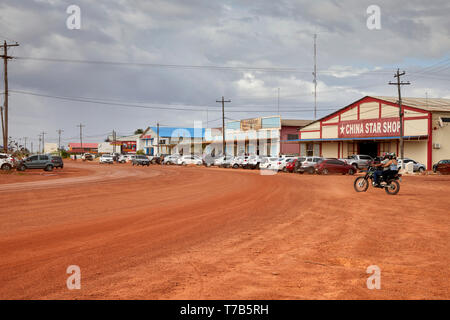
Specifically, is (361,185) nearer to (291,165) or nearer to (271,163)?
(291,165)

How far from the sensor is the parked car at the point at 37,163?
38875 mm

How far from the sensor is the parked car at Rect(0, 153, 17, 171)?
3831 centimetres

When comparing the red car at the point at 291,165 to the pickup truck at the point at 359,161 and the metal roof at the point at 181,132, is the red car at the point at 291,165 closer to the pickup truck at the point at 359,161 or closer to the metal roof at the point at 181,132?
the pickup truck at the point at 359,161

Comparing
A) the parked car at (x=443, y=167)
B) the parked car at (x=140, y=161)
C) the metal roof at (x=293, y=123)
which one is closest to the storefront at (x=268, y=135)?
the metal roof at (x=293, y=123)

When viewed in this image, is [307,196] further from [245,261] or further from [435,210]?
[245,261]

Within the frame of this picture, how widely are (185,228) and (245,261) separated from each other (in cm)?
304

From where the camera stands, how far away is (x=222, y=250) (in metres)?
7.27

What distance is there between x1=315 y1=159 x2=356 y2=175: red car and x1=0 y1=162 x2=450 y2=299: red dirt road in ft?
68.6

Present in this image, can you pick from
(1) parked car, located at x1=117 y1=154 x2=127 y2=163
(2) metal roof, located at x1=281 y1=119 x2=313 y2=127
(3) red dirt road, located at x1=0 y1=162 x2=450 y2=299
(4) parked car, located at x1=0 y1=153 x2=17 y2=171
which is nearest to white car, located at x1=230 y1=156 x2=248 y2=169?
(2) metal roof, located at x1=281 y1=119 x2=313 y2=127

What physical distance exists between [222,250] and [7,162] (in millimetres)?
37514

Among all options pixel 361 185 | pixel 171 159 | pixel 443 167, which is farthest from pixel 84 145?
pixel 361 185

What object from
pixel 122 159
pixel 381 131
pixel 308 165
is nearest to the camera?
pixel 308 165

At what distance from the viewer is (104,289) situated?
507cm
